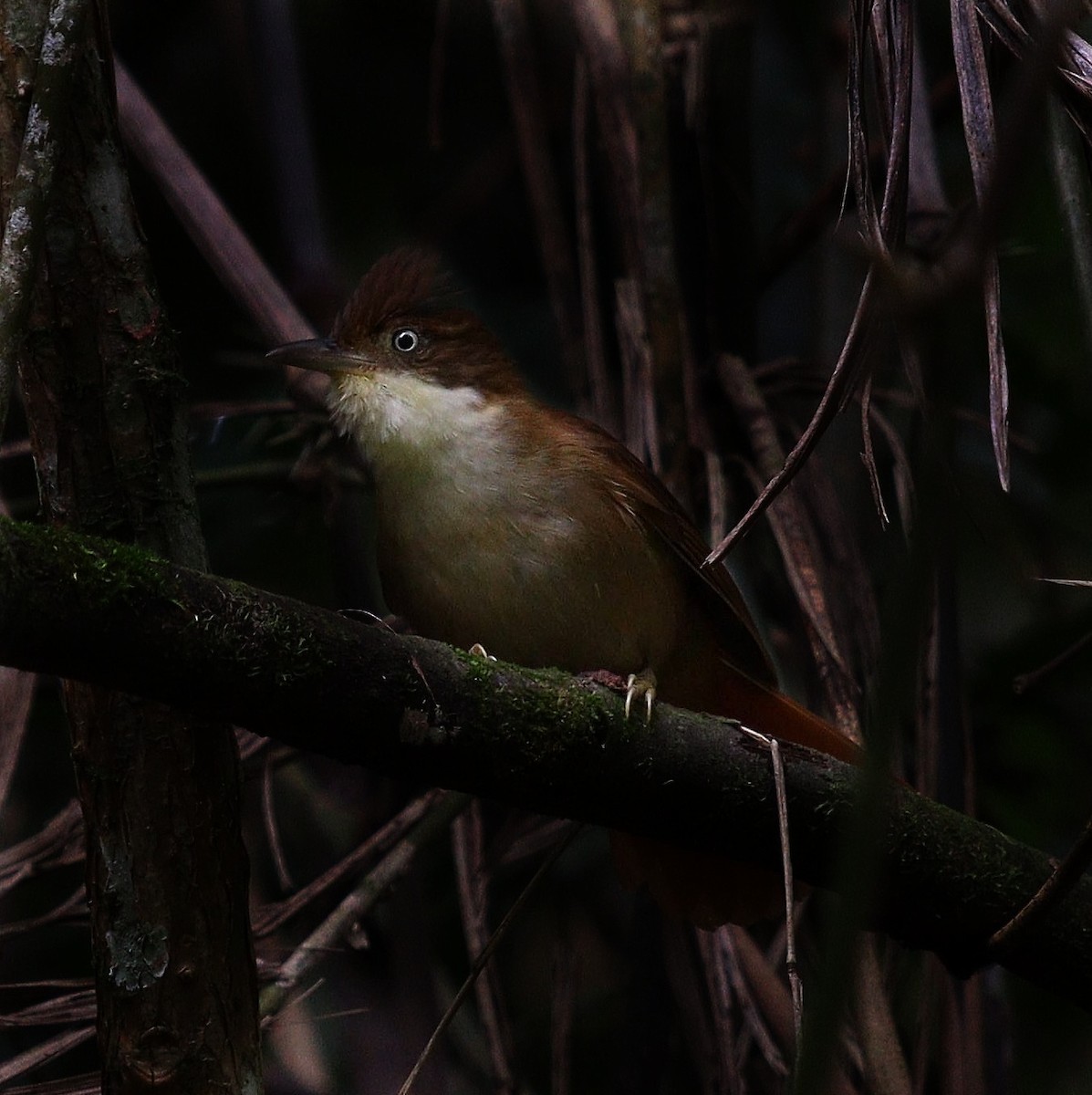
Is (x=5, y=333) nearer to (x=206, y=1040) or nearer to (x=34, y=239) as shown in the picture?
(x=34, y=239)

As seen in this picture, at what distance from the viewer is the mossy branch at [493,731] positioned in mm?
1668

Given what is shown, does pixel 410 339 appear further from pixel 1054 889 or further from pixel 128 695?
pixel 1054 889

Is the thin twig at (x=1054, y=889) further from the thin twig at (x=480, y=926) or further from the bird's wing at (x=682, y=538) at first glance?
the thin twig at (x=480, y=926)

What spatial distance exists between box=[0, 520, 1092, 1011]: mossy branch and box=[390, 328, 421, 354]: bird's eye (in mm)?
1400

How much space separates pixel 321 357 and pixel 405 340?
0.78 ft

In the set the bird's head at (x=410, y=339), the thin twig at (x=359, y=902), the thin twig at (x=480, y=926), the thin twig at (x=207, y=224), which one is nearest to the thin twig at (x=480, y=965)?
the thin twig at (x=359, y=902)

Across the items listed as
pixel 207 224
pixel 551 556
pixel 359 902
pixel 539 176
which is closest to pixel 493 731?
pixel 551 556

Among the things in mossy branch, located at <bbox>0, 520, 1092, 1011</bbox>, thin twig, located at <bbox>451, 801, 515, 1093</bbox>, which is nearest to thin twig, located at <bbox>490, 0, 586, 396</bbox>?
thin twig, located at <bbox>451, 801, 515, 1093</bbox>

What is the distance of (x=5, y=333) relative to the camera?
176cm

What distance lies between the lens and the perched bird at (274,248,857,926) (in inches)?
115

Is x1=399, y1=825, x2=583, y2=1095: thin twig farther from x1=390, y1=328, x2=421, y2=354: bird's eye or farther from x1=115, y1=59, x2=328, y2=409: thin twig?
x1=115, y1=59, x2=328, y2=409: thin twig

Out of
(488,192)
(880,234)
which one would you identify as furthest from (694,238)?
(880,234)

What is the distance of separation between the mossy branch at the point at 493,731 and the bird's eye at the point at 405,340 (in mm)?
1400

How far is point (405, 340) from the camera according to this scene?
11.2 feet
